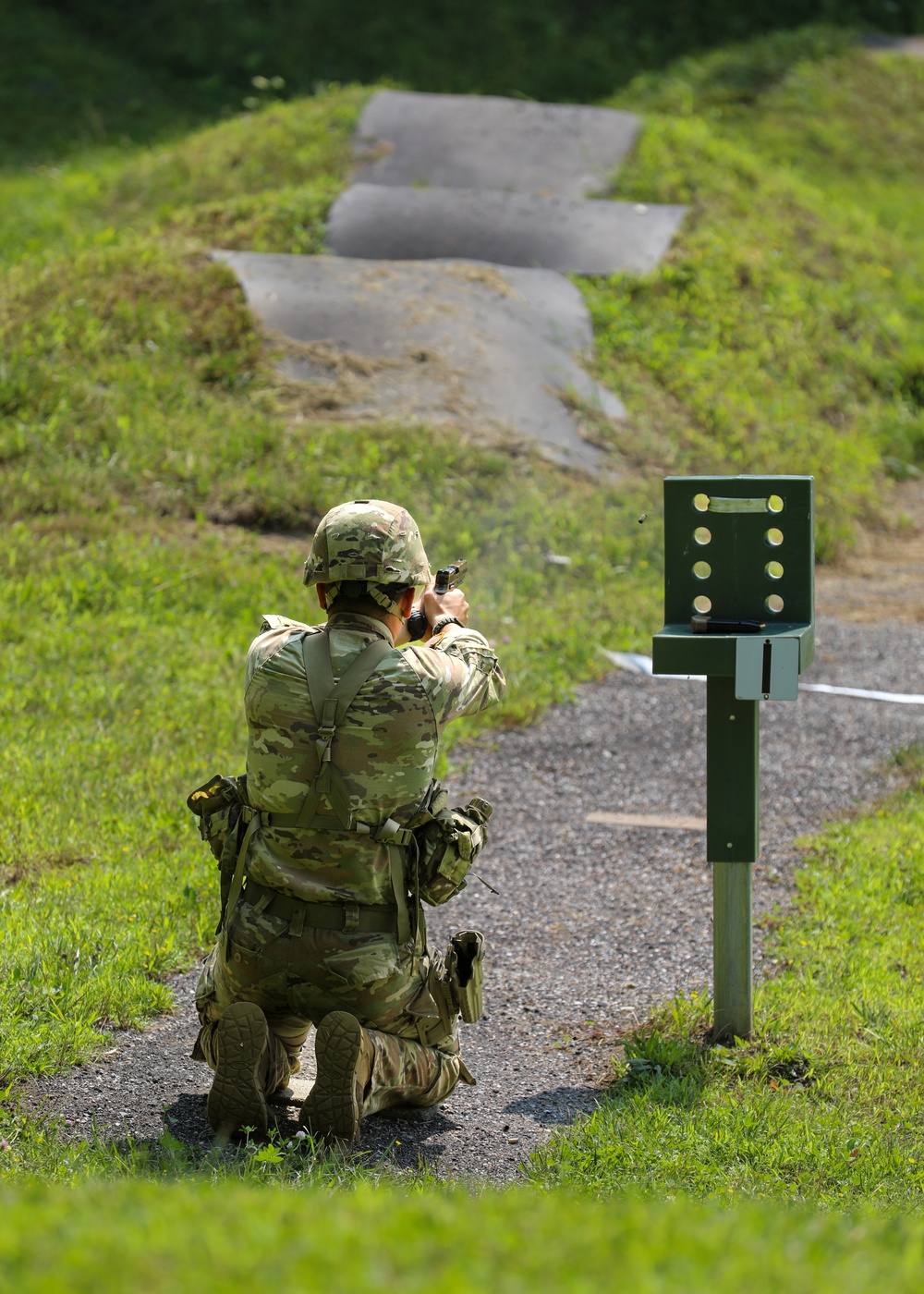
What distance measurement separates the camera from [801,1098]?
409cm

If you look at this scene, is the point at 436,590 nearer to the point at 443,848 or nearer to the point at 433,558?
the point at 443,848

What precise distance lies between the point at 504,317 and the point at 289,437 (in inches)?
115

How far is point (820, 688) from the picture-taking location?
8477 mm

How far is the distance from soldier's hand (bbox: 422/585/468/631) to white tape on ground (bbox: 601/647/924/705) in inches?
159

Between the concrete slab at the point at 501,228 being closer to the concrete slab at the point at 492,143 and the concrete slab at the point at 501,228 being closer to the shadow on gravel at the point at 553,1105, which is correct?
the concrete slab at the point at 492,143

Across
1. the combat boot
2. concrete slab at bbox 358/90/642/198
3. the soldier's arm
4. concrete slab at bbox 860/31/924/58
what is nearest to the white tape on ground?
the soldier's arm

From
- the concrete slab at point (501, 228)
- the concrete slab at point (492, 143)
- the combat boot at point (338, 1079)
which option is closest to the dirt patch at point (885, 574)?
the concrete slab at point (501, 228)

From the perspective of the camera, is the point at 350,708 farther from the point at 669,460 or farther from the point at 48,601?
the point at 669,460

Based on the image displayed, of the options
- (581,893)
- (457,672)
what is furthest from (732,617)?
(581,893)

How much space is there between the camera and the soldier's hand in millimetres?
4027

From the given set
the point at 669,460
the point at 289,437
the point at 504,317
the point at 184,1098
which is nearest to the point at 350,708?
the point at 184,1098

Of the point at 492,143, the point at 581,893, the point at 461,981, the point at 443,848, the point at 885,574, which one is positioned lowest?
the point at 581,893

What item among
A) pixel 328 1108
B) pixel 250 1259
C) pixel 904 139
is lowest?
pixel 328 1108

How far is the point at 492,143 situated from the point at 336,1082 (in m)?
14.4
